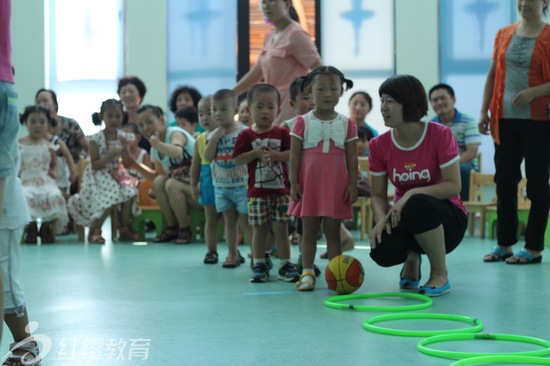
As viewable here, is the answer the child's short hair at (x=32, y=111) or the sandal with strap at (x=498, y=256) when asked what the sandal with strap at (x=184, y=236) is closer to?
A: the child's short hair at (x=32, y=111)

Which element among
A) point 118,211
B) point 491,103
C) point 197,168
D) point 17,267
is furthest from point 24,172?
point 17,267

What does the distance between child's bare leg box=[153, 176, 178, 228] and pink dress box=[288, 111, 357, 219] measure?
104 inches

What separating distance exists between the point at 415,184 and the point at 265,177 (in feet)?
2.56

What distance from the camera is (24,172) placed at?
247 inches

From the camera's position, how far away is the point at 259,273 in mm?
3889


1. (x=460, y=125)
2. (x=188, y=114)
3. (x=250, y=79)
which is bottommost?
(x=460, y=125)

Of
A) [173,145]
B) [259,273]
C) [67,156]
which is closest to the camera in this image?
[259,273]

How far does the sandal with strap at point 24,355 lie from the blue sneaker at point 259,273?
1712mm

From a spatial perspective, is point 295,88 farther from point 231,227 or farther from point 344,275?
point 344,275

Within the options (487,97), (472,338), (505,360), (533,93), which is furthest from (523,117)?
(505,360)

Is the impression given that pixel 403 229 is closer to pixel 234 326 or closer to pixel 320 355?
pixel 234 326

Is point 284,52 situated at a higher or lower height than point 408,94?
higher

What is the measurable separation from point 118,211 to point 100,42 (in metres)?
3.94

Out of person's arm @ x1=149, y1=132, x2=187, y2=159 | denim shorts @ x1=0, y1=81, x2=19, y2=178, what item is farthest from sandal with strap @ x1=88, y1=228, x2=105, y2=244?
denim shorts @ x1=0, y1=81, x2=19, y2=178
